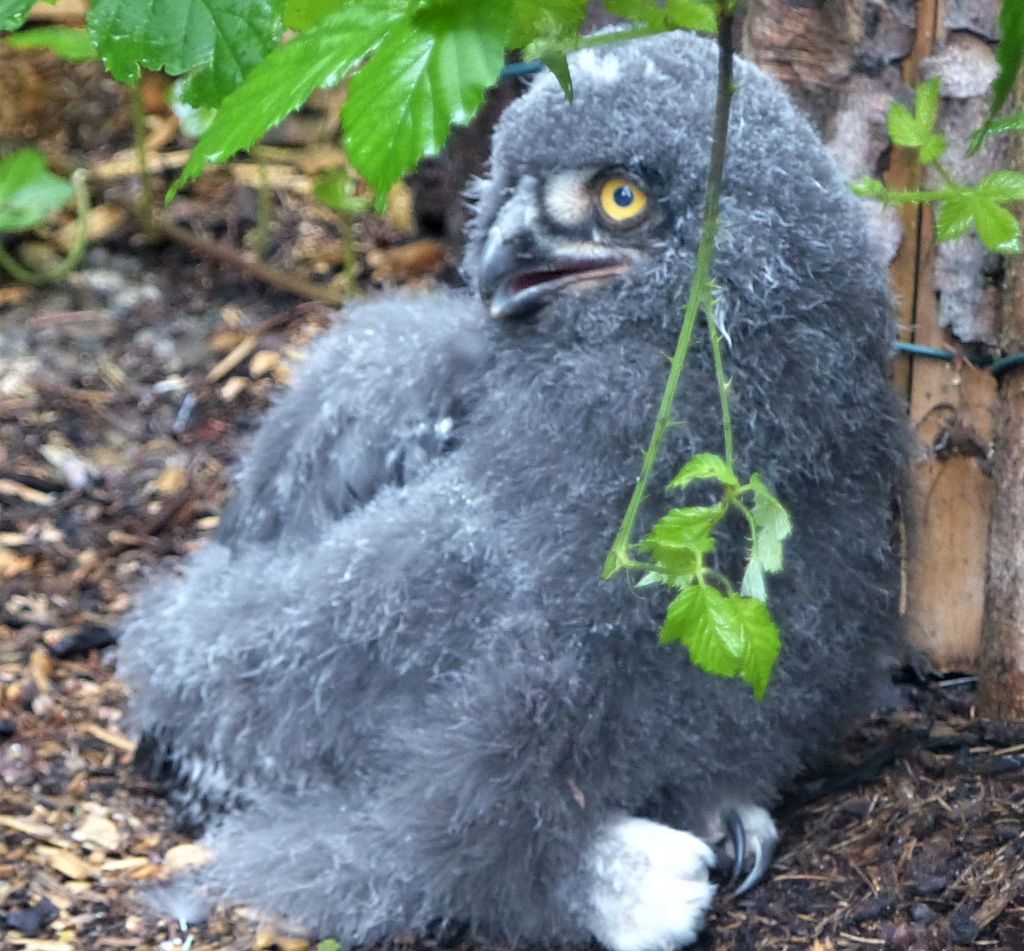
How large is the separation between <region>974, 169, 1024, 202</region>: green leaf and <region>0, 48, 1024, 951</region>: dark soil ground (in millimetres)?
1225

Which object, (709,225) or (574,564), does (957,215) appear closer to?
(709,225)

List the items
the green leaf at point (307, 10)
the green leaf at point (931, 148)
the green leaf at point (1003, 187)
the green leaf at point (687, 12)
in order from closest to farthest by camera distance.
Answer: the green leaf at point (307, 10)
the green leaf at point (687, 12)
the green leaf at point (1003, 187)
the green leaf at point (931, 148)

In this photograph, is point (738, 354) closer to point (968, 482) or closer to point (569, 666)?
point (569, 666)

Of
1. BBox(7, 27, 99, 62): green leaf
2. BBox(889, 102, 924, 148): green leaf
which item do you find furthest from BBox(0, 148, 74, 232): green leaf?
BBox(889, 102, 924, 148): green leaf

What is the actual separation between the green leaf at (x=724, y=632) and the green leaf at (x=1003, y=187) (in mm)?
693

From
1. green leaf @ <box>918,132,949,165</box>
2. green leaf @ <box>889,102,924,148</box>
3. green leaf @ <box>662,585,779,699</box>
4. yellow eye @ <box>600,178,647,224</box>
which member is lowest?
green leaf @ <box>662,585,779,699</box>

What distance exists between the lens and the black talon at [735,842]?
9.21 feet

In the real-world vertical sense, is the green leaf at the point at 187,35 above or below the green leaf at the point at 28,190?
above

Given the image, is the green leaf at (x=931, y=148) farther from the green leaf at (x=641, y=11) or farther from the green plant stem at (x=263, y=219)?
the green plant stem at (x=263, y=219)

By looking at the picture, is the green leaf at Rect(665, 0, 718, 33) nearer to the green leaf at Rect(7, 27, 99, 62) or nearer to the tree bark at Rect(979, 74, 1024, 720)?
the tree bark at Rect(979, 74, 1024, 720)

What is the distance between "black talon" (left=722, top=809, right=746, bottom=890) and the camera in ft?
9.21

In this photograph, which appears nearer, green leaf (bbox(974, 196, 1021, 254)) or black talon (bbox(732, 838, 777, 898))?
green leaf (bbox(974, 196, 1021, 254))

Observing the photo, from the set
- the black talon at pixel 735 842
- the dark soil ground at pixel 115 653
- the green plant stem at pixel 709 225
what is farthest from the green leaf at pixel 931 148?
the black talon at pixel 735 842

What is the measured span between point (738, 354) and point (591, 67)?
0.61 metres
